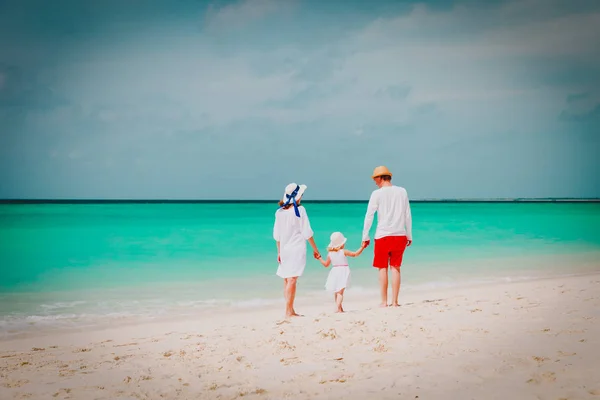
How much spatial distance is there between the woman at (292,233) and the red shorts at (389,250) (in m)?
0.79

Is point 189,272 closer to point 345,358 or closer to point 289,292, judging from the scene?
point 289,292

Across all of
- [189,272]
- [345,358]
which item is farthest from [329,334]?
[189,272]

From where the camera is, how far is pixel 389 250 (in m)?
6.39

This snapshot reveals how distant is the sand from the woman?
67 cm

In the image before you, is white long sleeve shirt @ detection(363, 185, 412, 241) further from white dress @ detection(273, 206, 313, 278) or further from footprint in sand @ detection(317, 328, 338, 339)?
footprint in sand @ detection(317, 328, 338, 339)

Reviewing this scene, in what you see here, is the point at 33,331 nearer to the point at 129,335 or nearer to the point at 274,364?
the point at 129,335

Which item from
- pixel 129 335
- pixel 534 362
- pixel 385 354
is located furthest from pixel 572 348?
pixel 129 335

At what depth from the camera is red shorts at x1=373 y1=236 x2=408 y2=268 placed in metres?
6.37

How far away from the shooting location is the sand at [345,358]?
369cm

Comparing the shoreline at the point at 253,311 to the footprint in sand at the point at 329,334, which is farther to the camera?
the shoreline at the point at 253,311

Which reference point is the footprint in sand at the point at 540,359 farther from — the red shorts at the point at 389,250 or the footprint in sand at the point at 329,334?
the red shorts at the point at 389,250

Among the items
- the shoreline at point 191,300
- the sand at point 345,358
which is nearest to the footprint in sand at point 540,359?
the sand at point 345,358

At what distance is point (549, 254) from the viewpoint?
16188 millimetres

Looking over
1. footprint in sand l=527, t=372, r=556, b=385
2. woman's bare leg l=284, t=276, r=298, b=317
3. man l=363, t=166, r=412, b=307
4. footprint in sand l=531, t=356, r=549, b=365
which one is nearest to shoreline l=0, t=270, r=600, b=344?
woman's bare leg l=284, t=276, r=298, b=317
